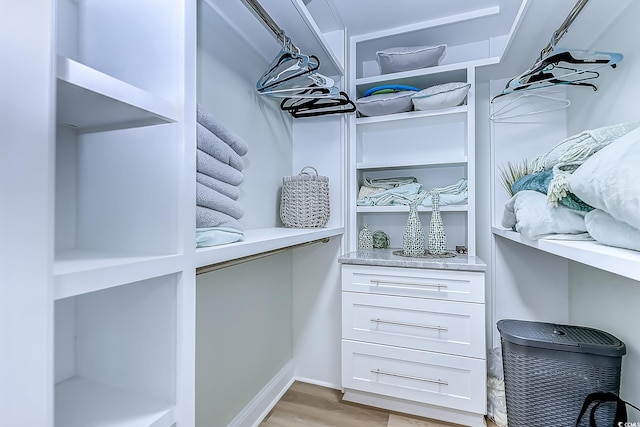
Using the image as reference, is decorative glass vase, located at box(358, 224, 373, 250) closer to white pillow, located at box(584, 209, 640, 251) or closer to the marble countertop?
the marble countertop

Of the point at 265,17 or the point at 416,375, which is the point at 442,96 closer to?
the point at 265,17

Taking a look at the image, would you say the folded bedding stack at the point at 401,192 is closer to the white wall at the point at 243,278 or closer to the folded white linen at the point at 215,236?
the white wall at the point at 243,278

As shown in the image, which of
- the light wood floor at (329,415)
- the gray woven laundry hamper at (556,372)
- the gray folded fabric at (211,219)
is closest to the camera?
the gray folded fabric at (211,219)

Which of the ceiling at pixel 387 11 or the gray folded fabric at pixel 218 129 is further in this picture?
the ceiling at pixel 387 11

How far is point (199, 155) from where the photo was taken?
889 mm

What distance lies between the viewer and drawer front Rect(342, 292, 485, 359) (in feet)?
4.85

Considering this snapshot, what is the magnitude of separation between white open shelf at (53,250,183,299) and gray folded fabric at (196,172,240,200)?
0.32m

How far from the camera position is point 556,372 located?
1.24 m

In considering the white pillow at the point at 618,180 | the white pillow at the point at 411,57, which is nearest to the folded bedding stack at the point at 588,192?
the white pillow at the point at 618,180

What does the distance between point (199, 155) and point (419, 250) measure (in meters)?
1.22

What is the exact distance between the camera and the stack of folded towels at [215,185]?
0.86 meters

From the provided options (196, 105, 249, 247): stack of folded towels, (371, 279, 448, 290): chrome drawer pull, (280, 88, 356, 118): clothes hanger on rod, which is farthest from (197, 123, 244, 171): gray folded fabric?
(371, 279, 448, 290): chrome drawer pull

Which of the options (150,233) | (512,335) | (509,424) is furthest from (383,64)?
(509,424)

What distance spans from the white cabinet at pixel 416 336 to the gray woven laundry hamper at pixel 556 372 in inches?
5.8
